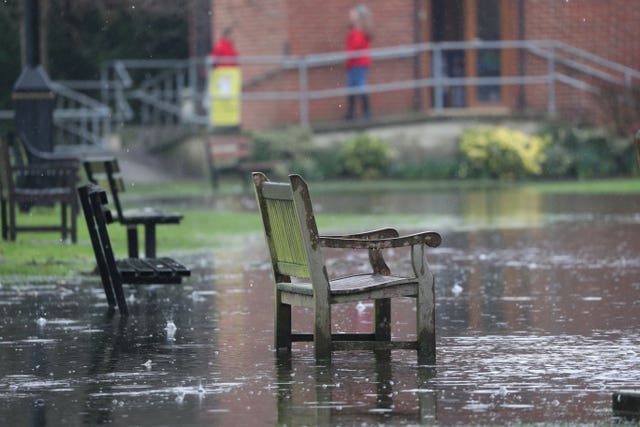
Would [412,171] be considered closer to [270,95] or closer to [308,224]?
[270,95]

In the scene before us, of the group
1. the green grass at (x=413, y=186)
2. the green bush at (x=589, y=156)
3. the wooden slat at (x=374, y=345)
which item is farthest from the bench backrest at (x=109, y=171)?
the green bush at (x=589, y=156)

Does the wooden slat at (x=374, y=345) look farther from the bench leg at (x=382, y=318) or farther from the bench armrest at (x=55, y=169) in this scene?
the bench armrest at (x=55, y=169)

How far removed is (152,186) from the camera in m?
31.5

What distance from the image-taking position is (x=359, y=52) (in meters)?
33.6

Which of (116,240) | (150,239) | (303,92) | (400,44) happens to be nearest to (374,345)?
(150,239)

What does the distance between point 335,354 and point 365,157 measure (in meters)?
22.4

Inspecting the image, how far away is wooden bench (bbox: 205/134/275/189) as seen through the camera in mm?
30984

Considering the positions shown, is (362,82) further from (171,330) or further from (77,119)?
(171,330)

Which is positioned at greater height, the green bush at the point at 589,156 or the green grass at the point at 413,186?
the green bush at the point at 589,156

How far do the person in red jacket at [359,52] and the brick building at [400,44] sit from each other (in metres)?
1.11

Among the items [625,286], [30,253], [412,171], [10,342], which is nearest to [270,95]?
[412,171]

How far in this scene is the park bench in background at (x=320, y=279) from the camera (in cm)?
938

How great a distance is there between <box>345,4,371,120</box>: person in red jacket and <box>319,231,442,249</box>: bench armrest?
23.9 m

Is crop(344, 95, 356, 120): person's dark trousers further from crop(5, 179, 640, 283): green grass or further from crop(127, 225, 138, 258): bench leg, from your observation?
crop(127, 225, 138, 258): bench leg
